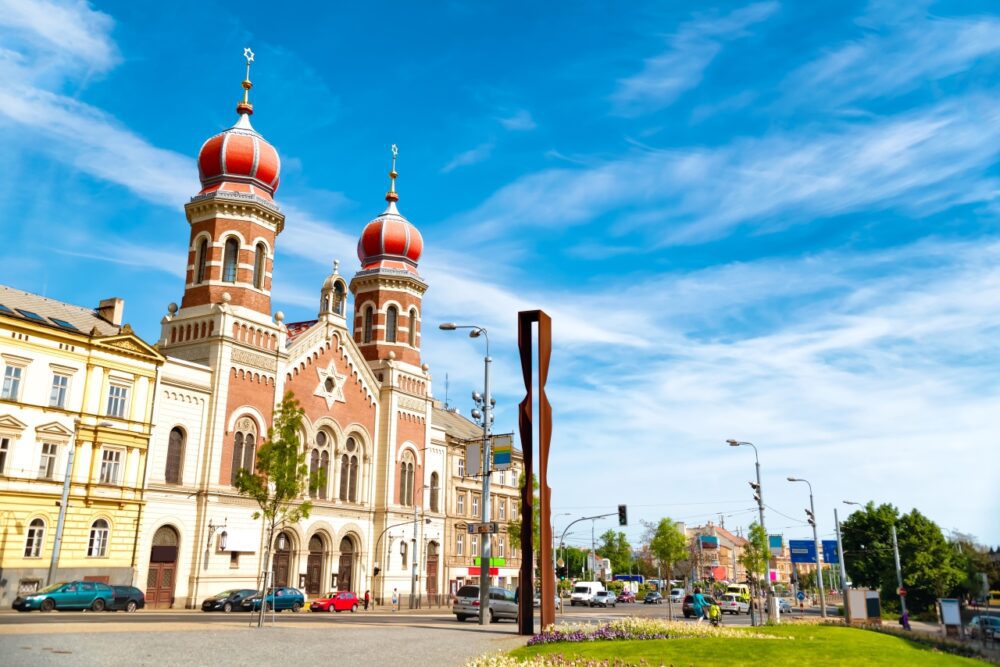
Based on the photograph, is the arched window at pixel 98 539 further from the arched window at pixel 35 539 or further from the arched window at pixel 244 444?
the arched window at pixel 244 444

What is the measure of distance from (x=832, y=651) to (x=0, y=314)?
3615cm

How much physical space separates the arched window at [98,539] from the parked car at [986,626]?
4010 centimetres

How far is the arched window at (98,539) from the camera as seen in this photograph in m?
38.2

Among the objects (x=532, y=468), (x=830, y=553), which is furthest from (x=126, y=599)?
(x=830, y=553)

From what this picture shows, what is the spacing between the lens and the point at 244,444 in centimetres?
4694

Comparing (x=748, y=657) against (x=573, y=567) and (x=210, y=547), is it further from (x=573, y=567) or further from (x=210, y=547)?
(x=573, y=567)

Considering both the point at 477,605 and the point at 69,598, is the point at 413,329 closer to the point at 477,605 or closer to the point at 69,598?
the point at 477,605

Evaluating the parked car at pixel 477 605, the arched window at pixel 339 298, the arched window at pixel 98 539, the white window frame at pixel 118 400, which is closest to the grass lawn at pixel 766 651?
the parked car at pixel 477 605

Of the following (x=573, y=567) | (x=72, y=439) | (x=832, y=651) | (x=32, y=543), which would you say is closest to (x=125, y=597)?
(x=32, y=543)

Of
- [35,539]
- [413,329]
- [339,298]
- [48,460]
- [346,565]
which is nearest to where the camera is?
[35,539]

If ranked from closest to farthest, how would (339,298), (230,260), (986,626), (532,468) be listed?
(986,626) → (532,468) → (230,260) → (339,298)

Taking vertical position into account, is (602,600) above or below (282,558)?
below

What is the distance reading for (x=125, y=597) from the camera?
35.5 meters

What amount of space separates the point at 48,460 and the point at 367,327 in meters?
29.8
